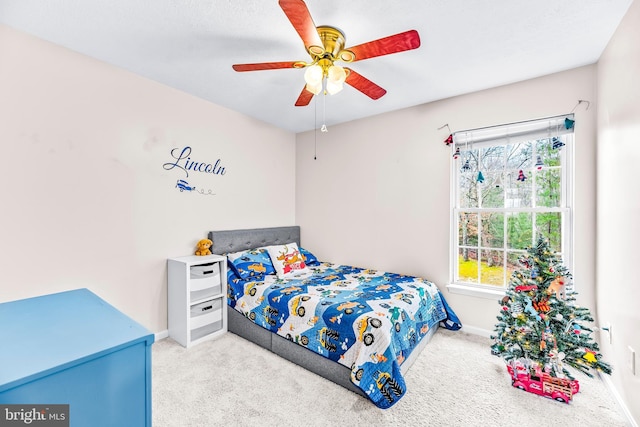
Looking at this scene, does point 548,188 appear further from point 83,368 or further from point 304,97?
point 83,368

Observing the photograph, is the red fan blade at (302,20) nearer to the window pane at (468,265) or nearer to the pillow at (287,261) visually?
the pillow at (287,261)

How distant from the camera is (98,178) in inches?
90.7

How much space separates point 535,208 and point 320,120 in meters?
2.61

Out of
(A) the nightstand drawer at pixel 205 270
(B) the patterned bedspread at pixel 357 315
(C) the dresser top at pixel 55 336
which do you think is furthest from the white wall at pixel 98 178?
(B) the patterned bedspread at pixel 357 315

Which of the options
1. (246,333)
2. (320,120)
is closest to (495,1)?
(320,120)

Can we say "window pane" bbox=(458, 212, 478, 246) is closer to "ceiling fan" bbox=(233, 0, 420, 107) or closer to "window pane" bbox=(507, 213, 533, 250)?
"window pane" bbox=(507, 213, 533, 250)

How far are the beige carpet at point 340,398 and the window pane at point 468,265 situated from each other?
0.81m

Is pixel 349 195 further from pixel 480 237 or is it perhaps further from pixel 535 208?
pixel 535 208

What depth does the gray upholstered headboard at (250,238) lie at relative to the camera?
314cm

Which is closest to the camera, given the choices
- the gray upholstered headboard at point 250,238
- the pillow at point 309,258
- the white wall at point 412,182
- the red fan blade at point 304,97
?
the red fan blade at point 304,97

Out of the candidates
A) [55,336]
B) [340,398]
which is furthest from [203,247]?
[340,398]

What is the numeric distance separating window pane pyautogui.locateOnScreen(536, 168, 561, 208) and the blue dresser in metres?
3.25

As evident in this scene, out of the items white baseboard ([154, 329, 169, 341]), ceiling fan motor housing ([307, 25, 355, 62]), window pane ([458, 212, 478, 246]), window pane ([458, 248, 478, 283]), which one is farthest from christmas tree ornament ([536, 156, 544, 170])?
white baseboard ([154, 329, 169, 341])

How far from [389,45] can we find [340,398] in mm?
2239
